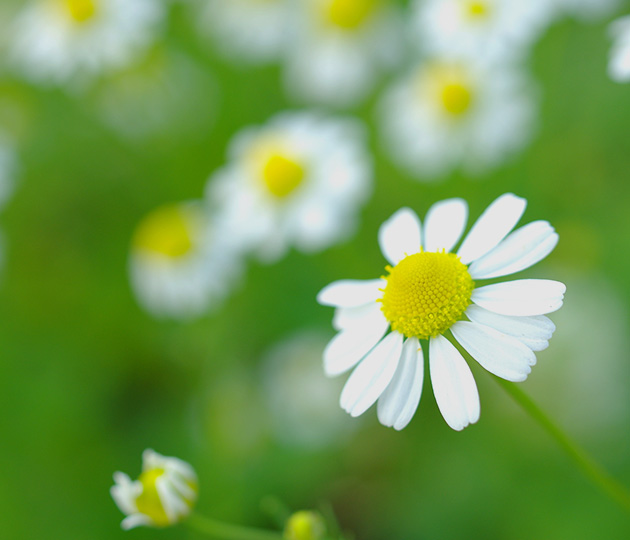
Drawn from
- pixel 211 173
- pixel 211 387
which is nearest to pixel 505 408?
pixel 211 387

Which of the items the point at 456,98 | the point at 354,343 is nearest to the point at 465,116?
the point at 456,98

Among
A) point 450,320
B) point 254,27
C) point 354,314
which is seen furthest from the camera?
point 254,27

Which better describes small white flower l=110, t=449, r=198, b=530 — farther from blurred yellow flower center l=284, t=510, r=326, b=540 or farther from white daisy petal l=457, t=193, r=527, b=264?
white daisy petal l=457, t=193, r=527, b=264

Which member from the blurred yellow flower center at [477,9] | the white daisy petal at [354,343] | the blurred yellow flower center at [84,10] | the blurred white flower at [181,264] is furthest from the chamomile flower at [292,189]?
the white daisy petal at [354,343]

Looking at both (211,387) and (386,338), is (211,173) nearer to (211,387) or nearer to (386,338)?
(211,387)

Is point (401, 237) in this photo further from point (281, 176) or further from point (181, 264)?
point (181, 264)

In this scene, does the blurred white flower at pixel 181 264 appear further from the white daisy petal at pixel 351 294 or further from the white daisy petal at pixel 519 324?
the white daisy petal at pixel 519 324
